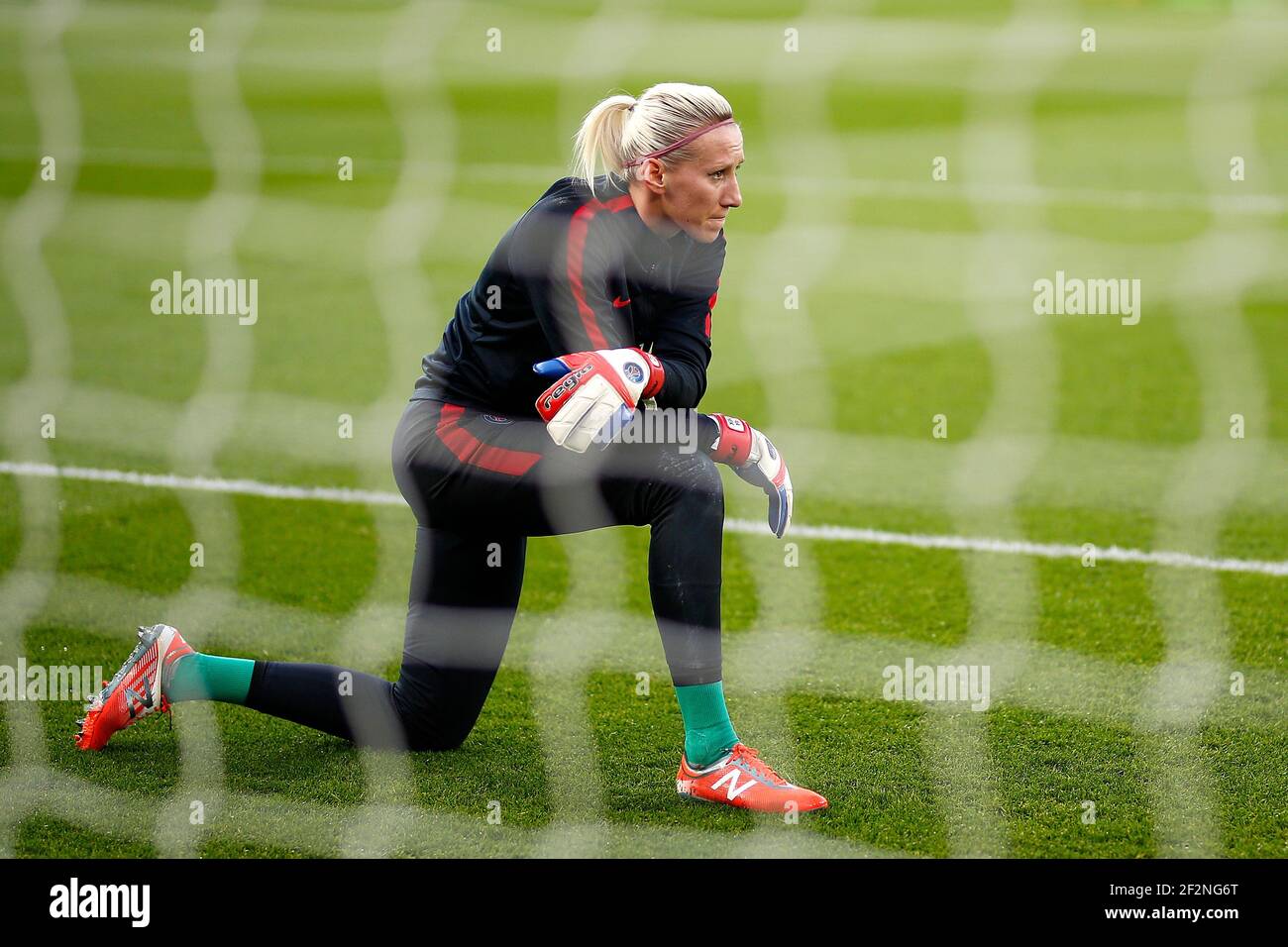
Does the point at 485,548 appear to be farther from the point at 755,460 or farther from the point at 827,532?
the point at 827,532

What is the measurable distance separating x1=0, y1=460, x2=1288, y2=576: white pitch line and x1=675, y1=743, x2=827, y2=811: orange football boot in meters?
2.07

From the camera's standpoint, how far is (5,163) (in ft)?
42.6

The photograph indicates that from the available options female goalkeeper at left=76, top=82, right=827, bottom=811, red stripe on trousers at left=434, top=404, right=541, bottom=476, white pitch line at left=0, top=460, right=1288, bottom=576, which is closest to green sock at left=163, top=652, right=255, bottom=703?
female goalkeeper at left=76, top=82, right=827, bottom=811

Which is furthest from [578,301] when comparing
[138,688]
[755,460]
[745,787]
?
[138,688]

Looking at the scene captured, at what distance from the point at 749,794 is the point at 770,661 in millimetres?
1015

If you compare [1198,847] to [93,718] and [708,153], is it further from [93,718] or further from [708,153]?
[93,718]

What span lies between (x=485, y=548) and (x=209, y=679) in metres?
0.73

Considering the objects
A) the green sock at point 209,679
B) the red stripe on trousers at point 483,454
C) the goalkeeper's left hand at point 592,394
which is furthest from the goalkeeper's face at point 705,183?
the green sock at point 209,679

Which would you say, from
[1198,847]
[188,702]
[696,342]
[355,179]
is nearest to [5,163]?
[355,179]

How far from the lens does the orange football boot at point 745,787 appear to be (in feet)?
11.0

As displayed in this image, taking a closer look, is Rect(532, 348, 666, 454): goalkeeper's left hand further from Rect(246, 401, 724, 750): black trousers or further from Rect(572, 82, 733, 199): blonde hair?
Rect(572, 82, 733, 199): blonde hair

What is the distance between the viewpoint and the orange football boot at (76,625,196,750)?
3.58 meters

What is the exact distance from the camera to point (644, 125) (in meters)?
3.24

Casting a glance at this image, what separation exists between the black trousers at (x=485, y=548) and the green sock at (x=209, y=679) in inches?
1.5
